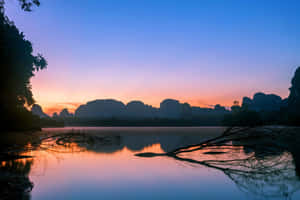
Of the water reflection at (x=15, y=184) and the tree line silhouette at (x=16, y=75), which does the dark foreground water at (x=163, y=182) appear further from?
the tree line silhouette at (x=16, y=75)

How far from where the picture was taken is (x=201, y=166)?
11633 millimetres

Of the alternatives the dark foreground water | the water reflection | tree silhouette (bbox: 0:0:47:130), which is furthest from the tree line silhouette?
the water reflection

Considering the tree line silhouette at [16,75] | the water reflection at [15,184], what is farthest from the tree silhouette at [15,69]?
the water reflection at [15,184]

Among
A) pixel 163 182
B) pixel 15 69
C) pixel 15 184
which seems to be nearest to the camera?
pixel 15 184

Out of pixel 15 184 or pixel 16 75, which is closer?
pixel 15 184

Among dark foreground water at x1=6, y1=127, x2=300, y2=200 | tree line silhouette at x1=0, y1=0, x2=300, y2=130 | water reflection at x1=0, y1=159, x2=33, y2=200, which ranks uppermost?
tree line silhouette at x1=0, y1=0, x2=300, y2=130

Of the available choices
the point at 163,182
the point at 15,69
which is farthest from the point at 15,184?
the point at 15,69

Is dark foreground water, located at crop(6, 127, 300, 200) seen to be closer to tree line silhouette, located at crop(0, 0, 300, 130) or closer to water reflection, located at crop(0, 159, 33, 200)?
water reflection, located at crop(0, 159, 33, 200)

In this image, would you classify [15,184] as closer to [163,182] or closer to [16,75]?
[163,182]

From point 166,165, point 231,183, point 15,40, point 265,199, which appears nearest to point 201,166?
point 166,165

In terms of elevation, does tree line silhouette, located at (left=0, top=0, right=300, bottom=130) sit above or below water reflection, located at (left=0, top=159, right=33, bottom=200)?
above

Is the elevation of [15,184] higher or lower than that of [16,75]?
lower

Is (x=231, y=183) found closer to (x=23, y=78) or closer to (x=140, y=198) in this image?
(x=140, y=198)

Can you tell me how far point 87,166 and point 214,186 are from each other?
693cm
